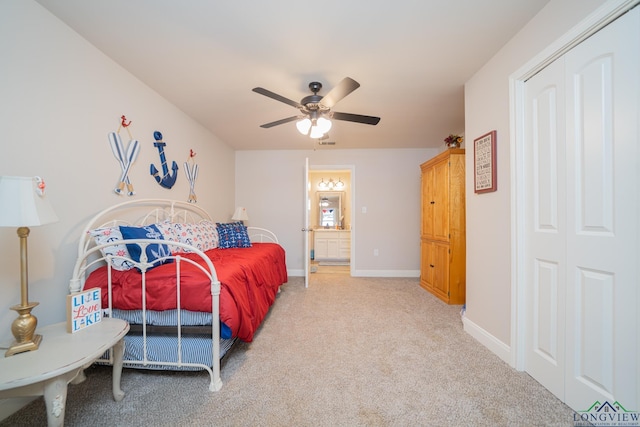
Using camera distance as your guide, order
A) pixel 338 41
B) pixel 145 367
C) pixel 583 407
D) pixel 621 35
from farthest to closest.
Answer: pixel 338 41, pixel 145 367, pixel 583 407, pixel 621 35

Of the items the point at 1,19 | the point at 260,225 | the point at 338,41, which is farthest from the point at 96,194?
the point at 260,225

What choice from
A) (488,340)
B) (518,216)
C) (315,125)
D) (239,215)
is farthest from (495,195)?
(239,215)

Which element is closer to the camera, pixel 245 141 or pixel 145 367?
pixel 145 367

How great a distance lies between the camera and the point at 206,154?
3602 mm

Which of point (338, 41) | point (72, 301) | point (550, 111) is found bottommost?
point (72, 301)

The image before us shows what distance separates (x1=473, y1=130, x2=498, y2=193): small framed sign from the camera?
1.95m

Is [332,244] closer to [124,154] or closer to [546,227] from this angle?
[124,154]

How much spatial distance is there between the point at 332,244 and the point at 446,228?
9.97ft

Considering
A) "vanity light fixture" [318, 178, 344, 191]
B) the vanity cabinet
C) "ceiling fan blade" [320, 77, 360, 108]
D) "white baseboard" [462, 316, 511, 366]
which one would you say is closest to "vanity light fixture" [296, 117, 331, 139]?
"ceiling fan blade" [320, 77, 360, 108]

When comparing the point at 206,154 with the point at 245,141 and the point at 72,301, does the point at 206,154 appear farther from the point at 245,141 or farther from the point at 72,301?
the point at 72,301

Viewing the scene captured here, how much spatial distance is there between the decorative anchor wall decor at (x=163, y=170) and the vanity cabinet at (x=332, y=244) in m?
3.55

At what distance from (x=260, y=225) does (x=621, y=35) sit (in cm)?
447

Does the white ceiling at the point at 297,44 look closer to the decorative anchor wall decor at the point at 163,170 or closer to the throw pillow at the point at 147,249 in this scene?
the decorative anchor wall decor at the point at 163,170

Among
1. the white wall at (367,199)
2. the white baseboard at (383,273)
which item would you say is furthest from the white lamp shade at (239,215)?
the white baseboard at (383,273)
